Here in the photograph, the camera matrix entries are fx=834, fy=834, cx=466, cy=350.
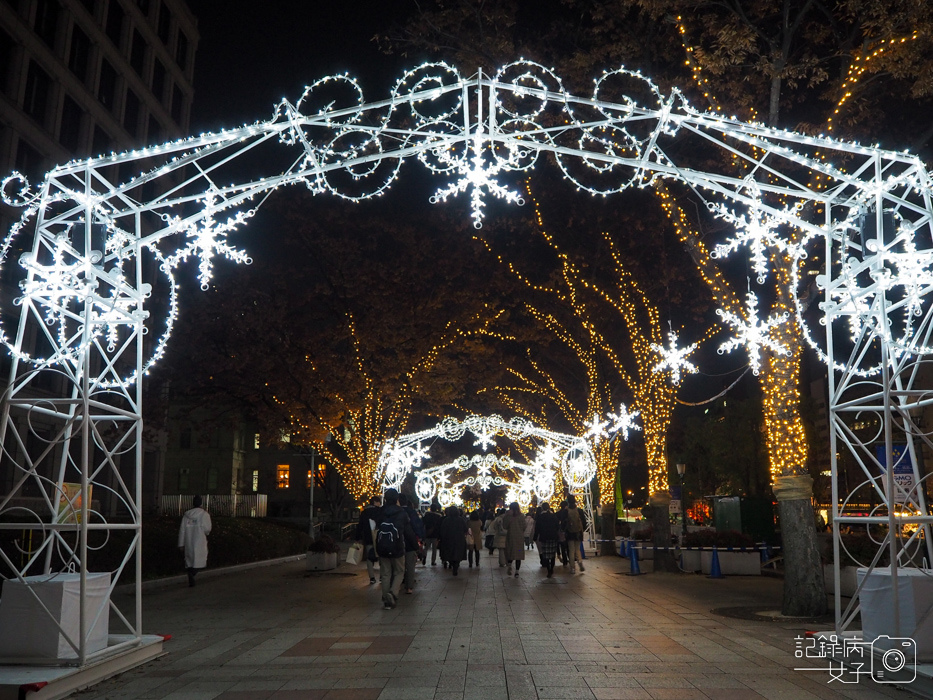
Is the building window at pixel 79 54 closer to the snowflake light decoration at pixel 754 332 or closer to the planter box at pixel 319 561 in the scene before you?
the planter box at pixel 319 561

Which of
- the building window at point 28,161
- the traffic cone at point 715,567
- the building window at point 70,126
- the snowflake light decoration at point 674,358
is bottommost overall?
the traffic cone at point 715,567

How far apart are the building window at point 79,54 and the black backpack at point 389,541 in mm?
29361

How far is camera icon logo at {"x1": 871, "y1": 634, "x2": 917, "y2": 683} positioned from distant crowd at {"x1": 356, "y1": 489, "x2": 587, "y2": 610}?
742cm

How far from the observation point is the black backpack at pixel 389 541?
13.2 m

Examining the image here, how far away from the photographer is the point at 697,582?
18.9 m

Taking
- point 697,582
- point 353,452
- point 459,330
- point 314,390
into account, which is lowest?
point 697,582

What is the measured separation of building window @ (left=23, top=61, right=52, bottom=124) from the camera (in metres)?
31.5

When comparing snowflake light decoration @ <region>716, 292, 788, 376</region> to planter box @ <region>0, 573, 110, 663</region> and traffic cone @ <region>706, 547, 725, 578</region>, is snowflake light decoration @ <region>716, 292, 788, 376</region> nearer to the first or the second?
traffic cone @ <region>706, 547, 725, 578</region>

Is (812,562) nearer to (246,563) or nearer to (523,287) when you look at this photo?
(523,287)

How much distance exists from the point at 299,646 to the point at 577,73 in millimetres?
9885

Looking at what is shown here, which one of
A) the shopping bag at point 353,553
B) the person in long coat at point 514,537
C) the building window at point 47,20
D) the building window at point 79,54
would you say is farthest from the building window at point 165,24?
the person in long coat at point 514,537

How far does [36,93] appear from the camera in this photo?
105 ft

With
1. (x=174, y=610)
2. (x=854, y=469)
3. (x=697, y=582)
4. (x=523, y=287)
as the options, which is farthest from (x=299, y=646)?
(x=854, y=469)

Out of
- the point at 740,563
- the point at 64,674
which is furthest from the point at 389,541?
the point at 740,563
